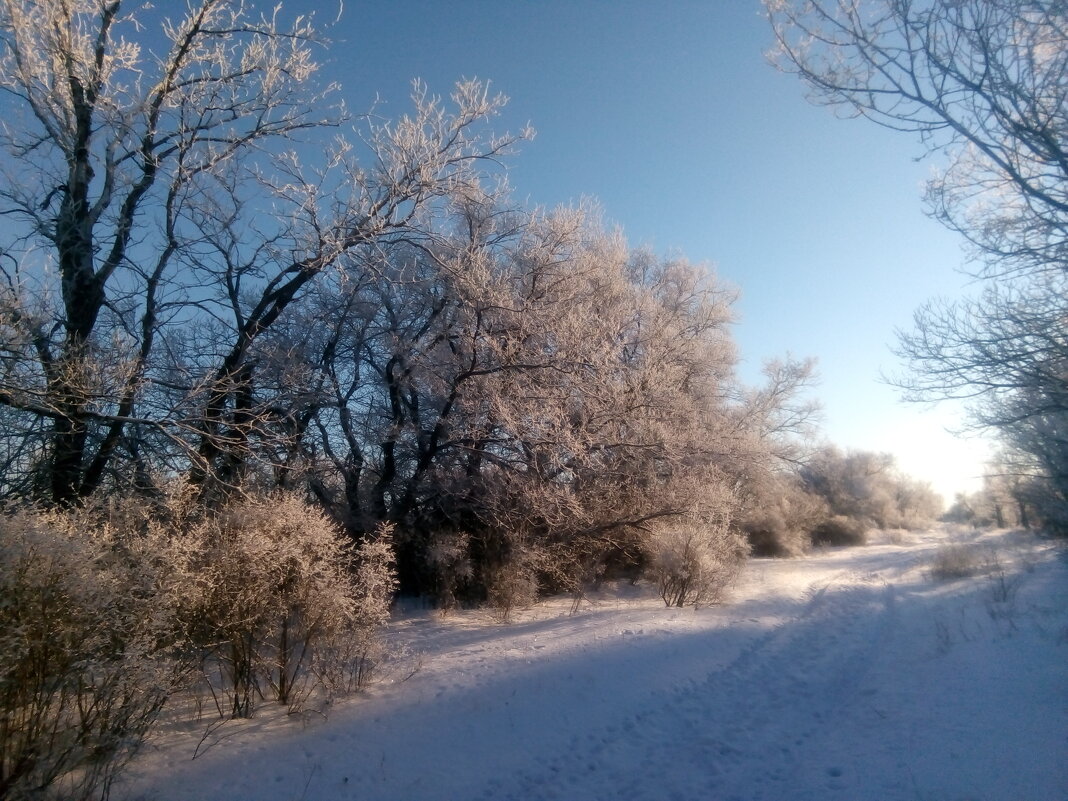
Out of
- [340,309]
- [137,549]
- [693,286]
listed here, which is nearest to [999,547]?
[693,286]

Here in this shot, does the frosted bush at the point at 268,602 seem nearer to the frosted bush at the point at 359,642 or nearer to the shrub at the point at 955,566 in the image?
the frosted bush at the point at 359,642

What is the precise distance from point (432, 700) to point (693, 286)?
58.7 ft

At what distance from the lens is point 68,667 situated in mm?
4445

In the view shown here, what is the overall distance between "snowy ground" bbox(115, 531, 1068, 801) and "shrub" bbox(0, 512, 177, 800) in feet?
1.58

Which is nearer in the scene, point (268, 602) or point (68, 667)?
point (68, 667)

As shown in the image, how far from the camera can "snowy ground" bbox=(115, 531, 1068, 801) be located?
5094mm

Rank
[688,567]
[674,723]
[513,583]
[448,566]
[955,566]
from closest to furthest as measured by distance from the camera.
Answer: [674,723] → [513,583] → [448,566] → [688,567] → [955,566]

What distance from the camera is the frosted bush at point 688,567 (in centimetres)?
1249

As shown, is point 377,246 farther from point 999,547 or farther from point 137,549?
point 999,547

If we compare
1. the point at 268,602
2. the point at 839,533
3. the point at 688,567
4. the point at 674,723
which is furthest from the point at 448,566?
the point at 839,533

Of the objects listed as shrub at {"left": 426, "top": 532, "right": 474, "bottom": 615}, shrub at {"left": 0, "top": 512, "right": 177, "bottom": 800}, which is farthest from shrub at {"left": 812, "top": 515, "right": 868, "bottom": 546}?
shrub at {"left": 0, "top": 512, "right": 177, "bottom": 800}

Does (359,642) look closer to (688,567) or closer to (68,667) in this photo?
(68,667)

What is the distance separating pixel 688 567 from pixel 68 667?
10422mm

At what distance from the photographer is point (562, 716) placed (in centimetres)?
655
